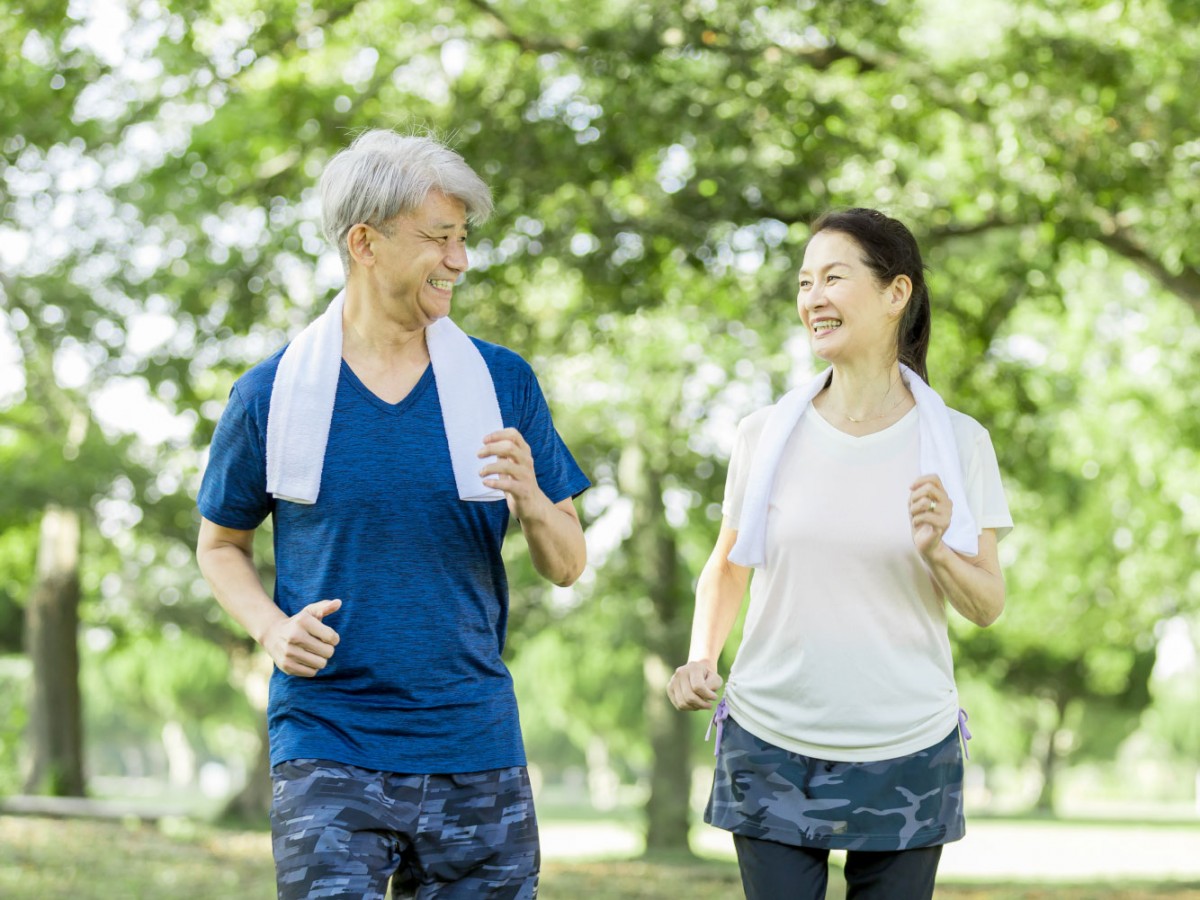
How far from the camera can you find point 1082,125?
467 inches

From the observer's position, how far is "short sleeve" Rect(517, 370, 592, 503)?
350cm

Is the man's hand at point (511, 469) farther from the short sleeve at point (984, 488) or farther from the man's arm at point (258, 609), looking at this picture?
the short sleeve at point (984, 488)

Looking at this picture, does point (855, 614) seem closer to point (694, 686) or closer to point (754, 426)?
point (694, 686)

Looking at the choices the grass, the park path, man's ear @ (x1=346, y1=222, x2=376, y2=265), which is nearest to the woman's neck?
man's ear @ (x1=346, y1=222, x2=376, y2=265)

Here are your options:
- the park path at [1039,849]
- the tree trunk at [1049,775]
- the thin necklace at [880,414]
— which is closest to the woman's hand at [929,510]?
the thin necklace at [880,414]

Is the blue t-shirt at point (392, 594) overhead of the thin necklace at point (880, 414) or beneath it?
beneath

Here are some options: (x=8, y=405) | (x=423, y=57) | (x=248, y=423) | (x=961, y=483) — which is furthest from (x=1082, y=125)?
(x=8, y=405)

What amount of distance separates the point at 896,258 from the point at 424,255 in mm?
1157

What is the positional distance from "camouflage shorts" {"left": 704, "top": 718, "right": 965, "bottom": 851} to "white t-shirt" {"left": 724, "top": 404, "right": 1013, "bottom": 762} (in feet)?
0.12

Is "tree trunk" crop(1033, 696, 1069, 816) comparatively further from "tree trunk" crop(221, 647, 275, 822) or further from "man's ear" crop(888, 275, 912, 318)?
"man's ear" crop(888, 275, 912, 318)

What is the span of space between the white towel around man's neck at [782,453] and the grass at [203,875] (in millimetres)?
8488

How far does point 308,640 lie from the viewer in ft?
10.2

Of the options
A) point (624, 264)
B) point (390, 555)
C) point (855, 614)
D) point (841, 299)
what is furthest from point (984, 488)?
point (624, 264)

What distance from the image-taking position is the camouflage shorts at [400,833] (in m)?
3.16
